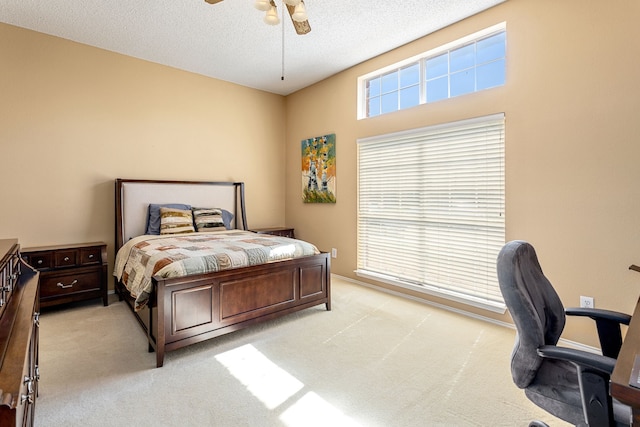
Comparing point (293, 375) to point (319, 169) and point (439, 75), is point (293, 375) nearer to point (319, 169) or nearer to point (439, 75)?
point (319, 169)

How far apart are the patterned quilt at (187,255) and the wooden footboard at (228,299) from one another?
7 cm

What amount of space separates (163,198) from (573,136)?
4.39m

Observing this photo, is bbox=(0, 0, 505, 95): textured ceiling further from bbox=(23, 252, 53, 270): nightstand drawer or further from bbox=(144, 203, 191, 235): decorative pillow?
bbox=(23, 252, 53, 270): nightstand drawer

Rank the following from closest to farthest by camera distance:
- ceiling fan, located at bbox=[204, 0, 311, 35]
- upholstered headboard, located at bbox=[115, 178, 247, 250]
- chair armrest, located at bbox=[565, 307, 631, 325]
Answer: chair armrest, located at bbox=[565, 307, 631, 325], ceiling fan, located at bbox=[204, 0, 311, 35], upholstered headboard, located at bbox=[115, 178, 247, 250]

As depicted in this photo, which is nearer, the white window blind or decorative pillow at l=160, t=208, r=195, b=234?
the white window blind

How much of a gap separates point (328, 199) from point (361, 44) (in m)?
2.05

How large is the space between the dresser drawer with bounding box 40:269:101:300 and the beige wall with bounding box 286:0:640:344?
420cm

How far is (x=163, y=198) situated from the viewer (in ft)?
13.4

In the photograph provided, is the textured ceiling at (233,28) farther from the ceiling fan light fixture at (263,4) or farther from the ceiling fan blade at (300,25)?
the ceiling fan light fixture at (263,4)

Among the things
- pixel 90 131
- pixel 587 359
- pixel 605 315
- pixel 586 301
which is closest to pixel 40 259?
pixel 90 131

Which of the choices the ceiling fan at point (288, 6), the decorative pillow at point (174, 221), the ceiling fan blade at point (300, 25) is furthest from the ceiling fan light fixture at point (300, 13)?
the decorative pillow at point (174, 221)

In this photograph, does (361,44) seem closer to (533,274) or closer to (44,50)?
(533,274)

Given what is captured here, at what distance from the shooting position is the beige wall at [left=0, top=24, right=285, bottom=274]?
3.30 metres

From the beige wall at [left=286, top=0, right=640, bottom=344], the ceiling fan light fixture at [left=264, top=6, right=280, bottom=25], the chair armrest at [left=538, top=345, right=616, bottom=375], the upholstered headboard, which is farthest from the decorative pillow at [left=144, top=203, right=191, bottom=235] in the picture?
the chair armrest at [left=538, top=345, right=616, bottom=375]
